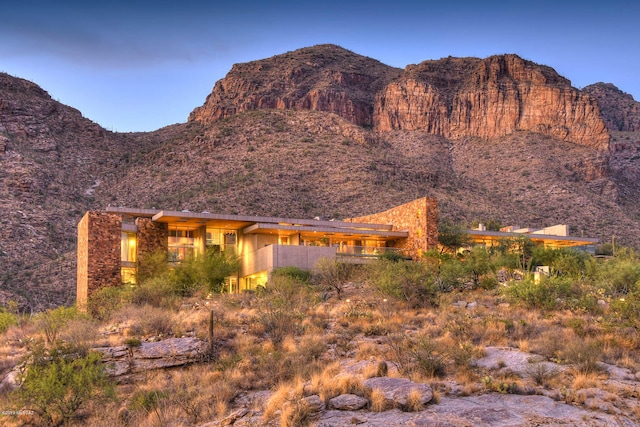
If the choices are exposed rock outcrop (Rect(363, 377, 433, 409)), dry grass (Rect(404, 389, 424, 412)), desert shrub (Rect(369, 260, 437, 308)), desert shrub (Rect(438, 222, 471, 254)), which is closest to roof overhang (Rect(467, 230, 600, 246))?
desert shrub (Rect(438, 222, 471, 254))

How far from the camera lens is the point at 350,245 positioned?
4688 centimetres

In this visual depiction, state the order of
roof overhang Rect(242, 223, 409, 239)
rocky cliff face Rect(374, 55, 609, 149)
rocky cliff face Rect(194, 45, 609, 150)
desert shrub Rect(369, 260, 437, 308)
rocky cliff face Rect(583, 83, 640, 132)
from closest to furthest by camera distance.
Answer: desert shrub Rect(369, 260, 437, 308)
roof overhang Rect(242, 223, 409, 239)
rocky cliff face Rect(374, 55, 609, 149)
rocky cliff face Rect(194, 45, 609, 150)
rocky cliff face Rect(583, 83, 640, 132)

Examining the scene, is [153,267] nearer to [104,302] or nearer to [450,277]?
[104,302]

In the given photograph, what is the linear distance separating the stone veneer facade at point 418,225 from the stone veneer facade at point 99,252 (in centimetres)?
1854

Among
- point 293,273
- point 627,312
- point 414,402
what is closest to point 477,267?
point 293,273

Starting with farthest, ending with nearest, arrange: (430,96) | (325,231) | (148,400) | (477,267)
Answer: (430,96), (325,231), (477,267), (148,400)

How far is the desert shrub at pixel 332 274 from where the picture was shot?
125ft

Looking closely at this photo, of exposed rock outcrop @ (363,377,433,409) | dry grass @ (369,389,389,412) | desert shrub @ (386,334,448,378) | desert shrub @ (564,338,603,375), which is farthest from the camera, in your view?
desert shrub @ (386,334,448,378)

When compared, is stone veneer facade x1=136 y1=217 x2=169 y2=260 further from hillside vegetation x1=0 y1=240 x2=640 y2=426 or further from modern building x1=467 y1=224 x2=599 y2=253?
modern building x1=467 y1=224 x2=599 y2=253

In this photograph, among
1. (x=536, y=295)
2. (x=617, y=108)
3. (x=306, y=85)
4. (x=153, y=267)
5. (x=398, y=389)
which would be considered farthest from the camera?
(x=617, y=108)

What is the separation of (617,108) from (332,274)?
131498 mm

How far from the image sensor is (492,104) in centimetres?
11475

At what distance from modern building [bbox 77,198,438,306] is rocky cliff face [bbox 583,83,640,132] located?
107005 mm

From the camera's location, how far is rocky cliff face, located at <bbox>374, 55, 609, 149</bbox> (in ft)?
360
